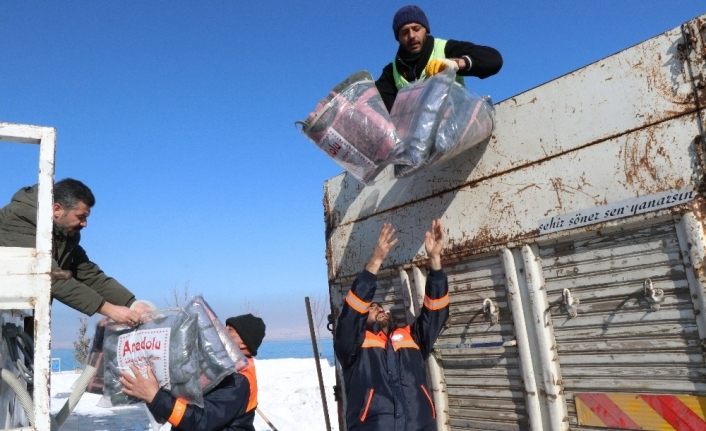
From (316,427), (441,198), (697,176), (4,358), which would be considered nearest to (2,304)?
(4,358)

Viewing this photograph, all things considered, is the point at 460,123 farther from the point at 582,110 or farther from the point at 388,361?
the point at 388,361

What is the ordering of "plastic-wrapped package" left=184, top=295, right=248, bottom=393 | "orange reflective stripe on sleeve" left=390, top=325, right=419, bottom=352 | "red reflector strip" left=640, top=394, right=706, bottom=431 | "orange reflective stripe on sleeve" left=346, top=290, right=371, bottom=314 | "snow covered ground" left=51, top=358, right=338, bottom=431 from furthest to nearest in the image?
1. "snow covered ground" left=51, top=358, right=338, bottom=431
2. "orange reflective stripe on sleeve" left=390, top=325, right=419, bottom=352
3. "orange reflective stripe on sleeve" left=346, top=290, right=371, bottom=314
4. "plastic-wrapped package" left=184, top=295, right=248, bottom=393
5. "red reflector strip" left=640, top=394, right=706, bottom=431

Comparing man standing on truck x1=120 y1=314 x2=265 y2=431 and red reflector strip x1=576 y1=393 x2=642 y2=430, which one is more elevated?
man standing on truck x1=120 y1=314 x2=265 y2=431

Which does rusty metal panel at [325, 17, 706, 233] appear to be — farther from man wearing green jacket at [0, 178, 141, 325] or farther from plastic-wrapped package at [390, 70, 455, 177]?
man wearing green jacket at [0, 178, 141, 325]

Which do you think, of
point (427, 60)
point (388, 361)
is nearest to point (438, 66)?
point (427, 60)

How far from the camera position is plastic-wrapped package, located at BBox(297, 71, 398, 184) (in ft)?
9.18

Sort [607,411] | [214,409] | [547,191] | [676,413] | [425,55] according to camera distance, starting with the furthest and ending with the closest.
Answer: [425,55] < [547,191] < [214,409] < [607,411] < [676,413]

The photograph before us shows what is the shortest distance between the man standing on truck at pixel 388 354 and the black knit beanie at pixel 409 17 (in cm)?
114

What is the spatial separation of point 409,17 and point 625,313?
1.92 metres

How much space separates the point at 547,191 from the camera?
8.90 ft

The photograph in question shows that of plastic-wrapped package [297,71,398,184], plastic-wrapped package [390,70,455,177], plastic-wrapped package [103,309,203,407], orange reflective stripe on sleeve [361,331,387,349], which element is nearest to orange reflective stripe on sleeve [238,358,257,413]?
plastic-wrapped package [103,309,203,407]

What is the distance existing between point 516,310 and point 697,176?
1026mm

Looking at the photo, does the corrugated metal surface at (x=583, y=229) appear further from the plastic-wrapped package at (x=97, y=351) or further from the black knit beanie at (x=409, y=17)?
the plastic-wrapped package at (x=97, y=351)

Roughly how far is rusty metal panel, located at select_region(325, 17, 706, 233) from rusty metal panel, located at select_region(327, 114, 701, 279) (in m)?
0.05
